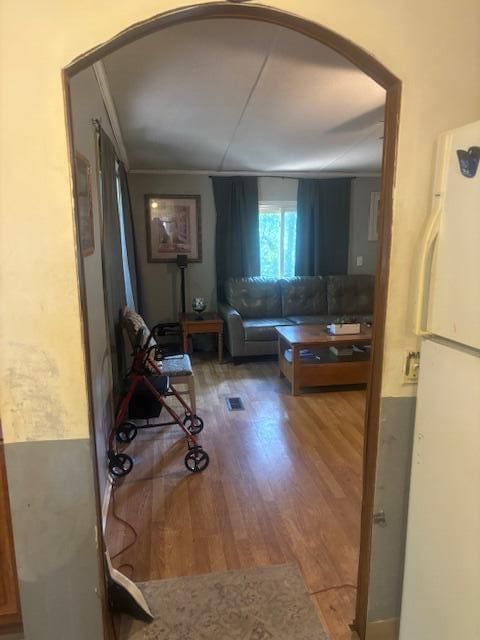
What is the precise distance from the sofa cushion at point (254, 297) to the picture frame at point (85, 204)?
303 centimetres

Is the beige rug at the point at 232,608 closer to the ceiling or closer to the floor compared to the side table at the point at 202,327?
closer to the floor

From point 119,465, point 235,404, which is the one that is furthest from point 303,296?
point 119,465

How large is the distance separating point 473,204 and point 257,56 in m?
1.57

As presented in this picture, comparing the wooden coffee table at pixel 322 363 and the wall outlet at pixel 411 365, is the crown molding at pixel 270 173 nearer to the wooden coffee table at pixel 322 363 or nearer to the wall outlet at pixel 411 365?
the wooden coffee table at pixel 322 363

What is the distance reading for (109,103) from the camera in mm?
2740

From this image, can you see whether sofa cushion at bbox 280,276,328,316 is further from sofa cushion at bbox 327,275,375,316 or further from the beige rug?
the beige rug

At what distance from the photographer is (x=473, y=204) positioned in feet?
3.42

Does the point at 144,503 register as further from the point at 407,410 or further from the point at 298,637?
the point at 407,410

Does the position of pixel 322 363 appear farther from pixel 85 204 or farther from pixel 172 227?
pixel 172 227

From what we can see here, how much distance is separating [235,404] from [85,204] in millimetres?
2239

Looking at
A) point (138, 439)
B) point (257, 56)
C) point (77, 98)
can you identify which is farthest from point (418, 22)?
point (138, 439)

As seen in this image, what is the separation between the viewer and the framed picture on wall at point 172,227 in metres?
5.25

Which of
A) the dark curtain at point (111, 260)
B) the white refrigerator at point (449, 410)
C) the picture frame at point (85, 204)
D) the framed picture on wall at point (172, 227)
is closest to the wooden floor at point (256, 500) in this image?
the white refrigerator at point (449, 410)

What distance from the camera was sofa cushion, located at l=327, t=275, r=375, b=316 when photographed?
5.37 meters
